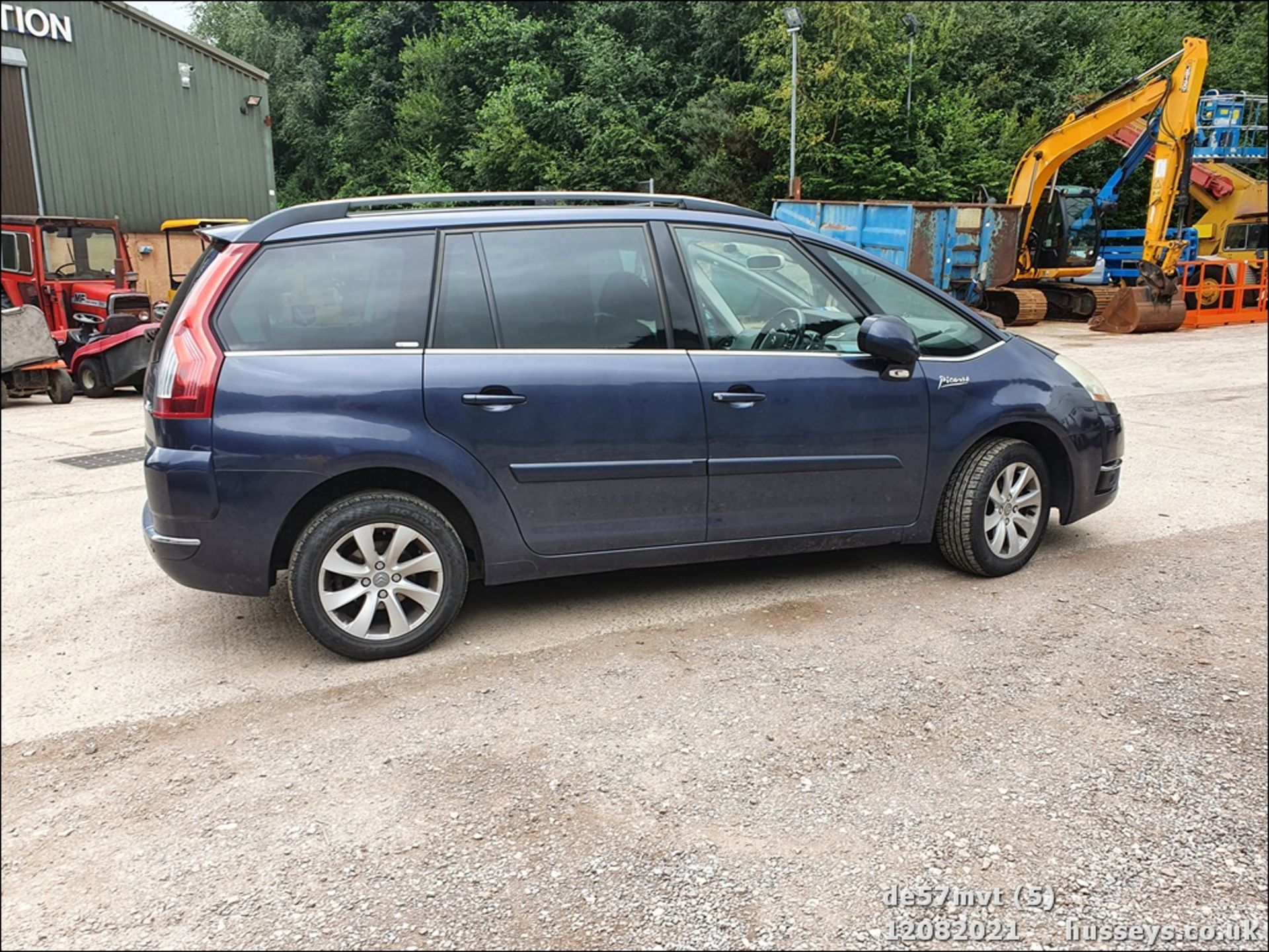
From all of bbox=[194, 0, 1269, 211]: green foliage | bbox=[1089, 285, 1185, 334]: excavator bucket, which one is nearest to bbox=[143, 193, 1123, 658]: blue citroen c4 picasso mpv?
bbox=[1089, 285, 1185, 334]: excavator bucket

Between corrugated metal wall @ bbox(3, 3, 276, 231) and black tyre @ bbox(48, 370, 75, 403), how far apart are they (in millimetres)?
5064

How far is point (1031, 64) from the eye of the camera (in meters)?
26.3

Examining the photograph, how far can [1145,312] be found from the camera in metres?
16.3

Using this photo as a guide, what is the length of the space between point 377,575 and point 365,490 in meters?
0.33

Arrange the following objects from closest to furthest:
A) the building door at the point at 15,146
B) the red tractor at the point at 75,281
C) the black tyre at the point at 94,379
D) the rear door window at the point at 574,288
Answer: the rear door window at the point at 574,288, the black tyre at the point at 94,379, the red tractor at the point at 75,281, the building door at the point at 15,146

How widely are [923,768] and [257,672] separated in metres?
2.41

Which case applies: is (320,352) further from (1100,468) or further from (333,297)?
(1100,468)

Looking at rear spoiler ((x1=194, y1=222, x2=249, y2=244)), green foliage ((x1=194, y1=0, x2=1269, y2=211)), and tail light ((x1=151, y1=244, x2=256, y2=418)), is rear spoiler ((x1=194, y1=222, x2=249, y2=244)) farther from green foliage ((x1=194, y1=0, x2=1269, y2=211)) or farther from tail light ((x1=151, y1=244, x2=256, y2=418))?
green foliage ((x1=194, y1=0, x2=1269, y2=211))

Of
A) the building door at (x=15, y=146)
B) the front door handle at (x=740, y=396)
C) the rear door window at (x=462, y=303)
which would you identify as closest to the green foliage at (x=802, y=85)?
the building door at (x=15, y=146)

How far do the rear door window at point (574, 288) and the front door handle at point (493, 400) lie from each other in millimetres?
216

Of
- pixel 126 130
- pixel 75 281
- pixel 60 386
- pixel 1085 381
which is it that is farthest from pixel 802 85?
pixel 1085 381

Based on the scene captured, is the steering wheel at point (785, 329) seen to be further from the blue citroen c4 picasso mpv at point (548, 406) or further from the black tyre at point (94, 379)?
the black tyre at point (94, 379)

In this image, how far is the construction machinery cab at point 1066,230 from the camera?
19.0m

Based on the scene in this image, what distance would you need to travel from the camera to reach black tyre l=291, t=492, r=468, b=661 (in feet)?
12.3
